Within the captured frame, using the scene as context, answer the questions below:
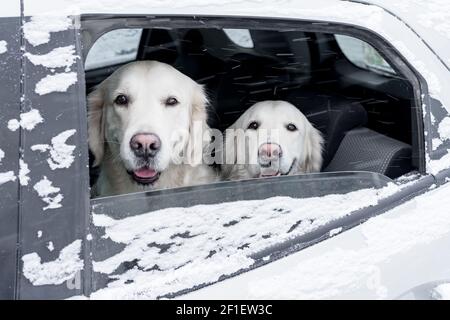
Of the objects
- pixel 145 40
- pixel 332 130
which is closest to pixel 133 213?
pixel 332 130

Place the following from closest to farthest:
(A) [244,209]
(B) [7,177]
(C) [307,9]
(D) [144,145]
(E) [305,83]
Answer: (B) [7,177]
(A) [244,209]
(C) [307,9]
(D) [144,145]
(E) [305,83]

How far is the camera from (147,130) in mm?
2613

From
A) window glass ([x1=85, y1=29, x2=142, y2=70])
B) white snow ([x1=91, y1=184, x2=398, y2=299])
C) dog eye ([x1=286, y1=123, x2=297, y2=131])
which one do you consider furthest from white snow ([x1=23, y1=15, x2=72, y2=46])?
window glass ([x1=85, y1=29, x2=142, y2=70])

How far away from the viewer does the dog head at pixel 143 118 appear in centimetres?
258

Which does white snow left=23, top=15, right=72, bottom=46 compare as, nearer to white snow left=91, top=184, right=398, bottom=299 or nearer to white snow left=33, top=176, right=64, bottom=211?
white snow left=33, top=176, right=64, bottom=211

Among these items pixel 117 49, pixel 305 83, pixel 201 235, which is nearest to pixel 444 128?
pixel 201 235

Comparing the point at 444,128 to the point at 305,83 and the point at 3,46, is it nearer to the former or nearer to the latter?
the point at 3,46

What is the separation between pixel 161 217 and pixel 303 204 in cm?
41

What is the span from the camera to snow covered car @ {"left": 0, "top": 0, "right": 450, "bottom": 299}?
158 centimetres

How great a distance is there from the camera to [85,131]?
166cm

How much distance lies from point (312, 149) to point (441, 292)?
140 centimetres

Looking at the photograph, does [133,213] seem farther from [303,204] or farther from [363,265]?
[363,265]
